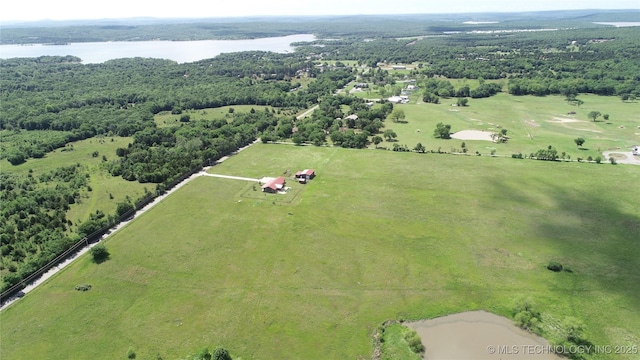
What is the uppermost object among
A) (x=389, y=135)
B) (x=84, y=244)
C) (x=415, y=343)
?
(x=389, y=135)

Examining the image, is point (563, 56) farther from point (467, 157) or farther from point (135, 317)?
point (135, 317)

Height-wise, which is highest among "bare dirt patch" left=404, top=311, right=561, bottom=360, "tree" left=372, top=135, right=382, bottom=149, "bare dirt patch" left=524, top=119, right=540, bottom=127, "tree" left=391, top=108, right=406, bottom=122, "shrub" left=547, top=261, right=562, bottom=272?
"tree" left=391, top=108, right=406, bottom=122

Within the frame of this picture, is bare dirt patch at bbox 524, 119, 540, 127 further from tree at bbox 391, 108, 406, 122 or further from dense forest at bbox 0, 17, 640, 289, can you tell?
tree at bbox 391, 108, 406, 122

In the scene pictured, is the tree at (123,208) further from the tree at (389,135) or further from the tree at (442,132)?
the tree at (442,132)

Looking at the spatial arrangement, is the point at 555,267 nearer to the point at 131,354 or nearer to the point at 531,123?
the point at 131,354

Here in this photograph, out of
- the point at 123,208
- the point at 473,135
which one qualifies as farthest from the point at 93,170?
the point at 473,135

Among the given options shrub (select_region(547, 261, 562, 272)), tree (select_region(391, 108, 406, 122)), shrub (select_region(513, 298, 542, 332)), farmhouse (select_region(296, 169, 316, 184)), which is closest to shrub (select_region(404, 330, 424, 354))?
shrub (select_region(513, 298, 542, 332))
